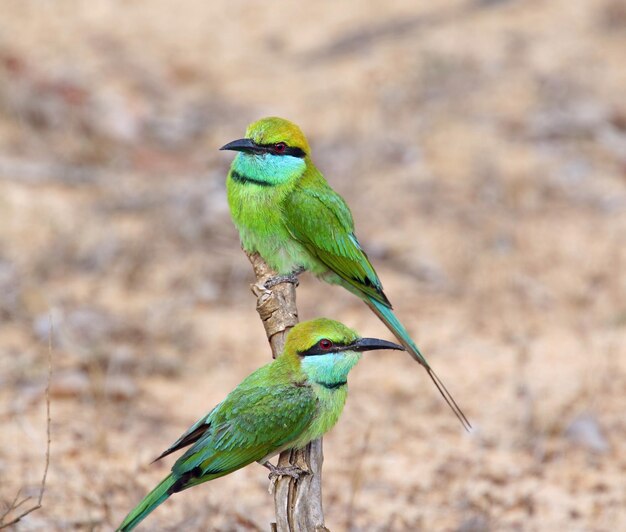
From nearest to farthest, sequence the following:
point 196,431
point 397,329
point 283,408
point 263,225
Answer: point 283,408, point 196,431, point 397,329, point 263,225

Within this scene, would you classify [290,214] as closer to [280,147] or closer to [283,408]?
[280,147]

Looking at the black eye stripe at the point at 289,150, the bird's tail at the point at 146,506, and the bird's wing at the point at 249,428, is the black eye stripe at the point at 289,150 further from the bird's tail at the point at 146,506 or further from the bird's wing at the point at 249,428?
the bird's tail at the point at 146,506

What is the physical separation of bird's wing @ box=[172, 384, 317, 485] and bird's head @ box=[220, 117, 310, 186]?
0.81m

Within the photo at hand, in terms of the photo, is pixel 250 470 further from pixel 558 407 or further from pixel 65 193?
pixel 65 193

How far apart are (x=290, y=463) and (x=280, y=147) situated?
993 millimetres

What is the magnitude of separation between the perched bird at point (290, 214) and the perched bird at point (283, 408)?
1.86 feet

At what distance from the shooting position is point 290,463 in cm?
247

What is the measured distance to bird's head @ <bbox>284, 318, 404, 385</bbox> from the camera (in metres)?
2.38

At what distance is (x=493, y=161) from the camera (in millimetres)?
6648

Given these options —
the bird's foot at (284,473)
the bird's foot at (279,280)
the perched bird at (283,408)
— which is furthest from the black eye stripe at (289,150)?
the bird's foot at (284,473)

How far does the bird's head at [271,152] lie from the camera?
298cm

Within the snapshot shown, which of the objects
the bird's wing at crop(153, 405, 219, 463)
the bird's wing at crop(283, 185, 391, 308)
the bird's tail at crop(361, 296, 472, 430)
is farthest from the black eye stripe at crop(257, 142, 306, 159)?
the bird's wing at crop(153, 405, 219, 463)

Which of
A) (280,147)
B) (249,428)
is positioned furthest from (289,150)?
(249,428)

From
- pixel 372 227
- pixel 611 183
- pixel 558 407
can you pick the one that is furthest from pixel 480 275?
pixel 611 183
